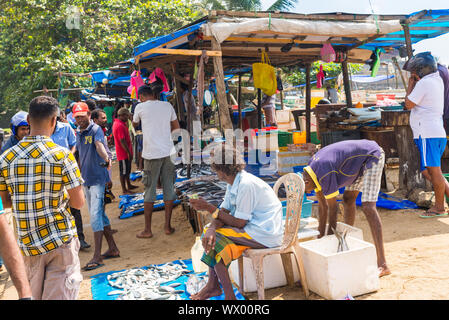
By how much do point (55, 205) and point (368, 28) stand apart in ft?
16.9

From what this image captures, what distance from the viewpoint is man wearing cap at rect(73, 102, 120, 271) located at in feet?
14.4

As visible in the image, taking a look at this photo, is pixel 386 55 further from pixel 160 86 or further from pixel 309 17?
pixel 160 86

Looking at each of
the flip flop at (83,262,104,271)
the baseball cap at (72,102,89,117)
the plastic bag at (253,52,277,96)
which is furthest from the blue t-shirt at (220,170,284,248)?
the plastic bag at (253,52,277,96)

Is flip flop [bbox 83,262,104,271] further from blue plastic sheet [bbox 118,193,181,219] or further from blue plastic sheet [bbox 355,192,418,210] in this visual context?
blue plastic sheet [bbox 355,192,418,210]

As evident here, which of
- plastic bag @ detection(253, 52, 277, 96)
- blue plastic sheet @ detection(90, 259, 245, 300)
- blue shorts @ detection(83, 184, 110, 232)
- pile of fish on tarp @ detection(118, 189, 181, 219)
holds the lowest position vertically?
blue plastic sheet @ detection(90, 259, 245, 300)

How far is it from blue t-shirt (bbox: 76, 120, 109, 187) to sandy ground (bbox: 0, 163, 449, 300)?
1051 millimetres

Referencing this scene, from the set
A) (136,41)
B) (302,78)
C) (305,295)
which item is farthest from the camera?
(302,78)

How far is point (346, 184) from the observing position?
3.61 metres

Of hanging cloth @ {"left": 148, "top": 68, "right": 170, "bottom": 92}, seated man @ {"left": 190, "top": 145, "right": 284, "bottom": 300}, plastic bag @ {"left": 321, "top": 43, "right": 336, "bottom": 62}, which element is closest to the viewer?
seated man @ {"left": 190, "top": 145, "right": 284, "bottom": 300}

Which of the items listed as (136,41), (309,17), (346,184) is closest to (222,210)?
(346,184)

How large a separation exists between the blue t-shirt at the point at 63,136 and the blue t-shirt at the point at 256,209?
2.38 metres

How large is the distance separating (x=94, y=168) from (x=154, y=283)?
1.56 meters
